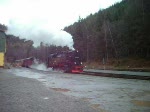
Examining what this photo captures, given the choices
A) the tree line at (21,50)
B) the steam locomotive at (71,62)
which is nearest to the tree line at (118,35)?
the tree line at (21,50)

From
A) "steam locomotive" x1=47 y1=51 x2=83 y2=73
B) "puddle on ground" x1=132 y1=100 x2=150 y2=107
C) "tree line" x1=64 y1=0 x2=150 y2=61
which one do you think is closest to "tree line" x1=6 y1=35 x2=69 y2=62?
"tree line" x1=64 y1=0 x2=150 y2=61

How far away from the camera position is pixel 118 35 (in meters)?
86.1

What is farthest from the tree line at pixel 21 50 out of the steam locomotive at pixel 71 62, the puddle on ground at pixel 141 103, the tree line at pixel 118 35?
the puddle on ground at pixel 141 103

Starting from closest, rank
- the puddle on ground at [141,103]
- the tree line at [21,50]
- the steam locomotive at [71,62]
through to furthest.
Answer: the puddle on ground at [141,103] < the steam locomotive at [71,62] < the tree line at [21,50]

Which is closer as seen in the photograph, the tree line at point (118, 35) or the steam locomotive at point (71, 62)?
the steam locomotive at point (71, 62)

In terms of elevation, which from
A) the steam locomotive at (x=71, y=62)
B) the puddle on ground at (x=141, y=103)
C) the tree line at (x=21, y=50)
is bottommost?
the puddle on ground at (x=141, y=103)

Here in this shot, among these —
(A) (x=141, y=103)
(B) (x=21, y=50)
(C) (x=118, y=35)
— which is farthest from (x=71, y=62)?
(B) (x=21, y=50)

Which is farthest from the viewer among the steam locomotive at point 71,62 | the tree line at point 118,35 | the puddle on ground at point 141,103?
the tree line at point 118,35

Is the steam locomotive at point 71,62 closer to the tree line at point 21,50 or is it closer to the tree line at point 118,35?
the tree line at point 118,35

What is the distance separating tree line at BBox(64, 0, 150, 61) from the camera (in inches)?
2835

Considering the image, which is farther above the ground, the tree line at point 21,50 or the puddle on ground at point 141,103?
the tree line at point 21,50

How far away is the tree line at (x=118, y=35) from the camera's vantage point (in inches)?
2835

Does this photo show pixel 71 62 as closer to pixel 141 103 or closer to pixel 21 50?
pixel 141 103

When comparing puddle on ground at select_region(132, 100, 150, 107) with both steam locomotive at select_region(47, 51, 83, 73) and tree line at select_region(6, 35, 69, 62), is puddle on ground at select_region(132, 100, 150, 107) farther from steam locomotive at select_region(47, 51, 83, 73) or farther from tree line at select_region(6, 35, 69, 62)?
tree line at select_region(6, 35, 69, 62)
